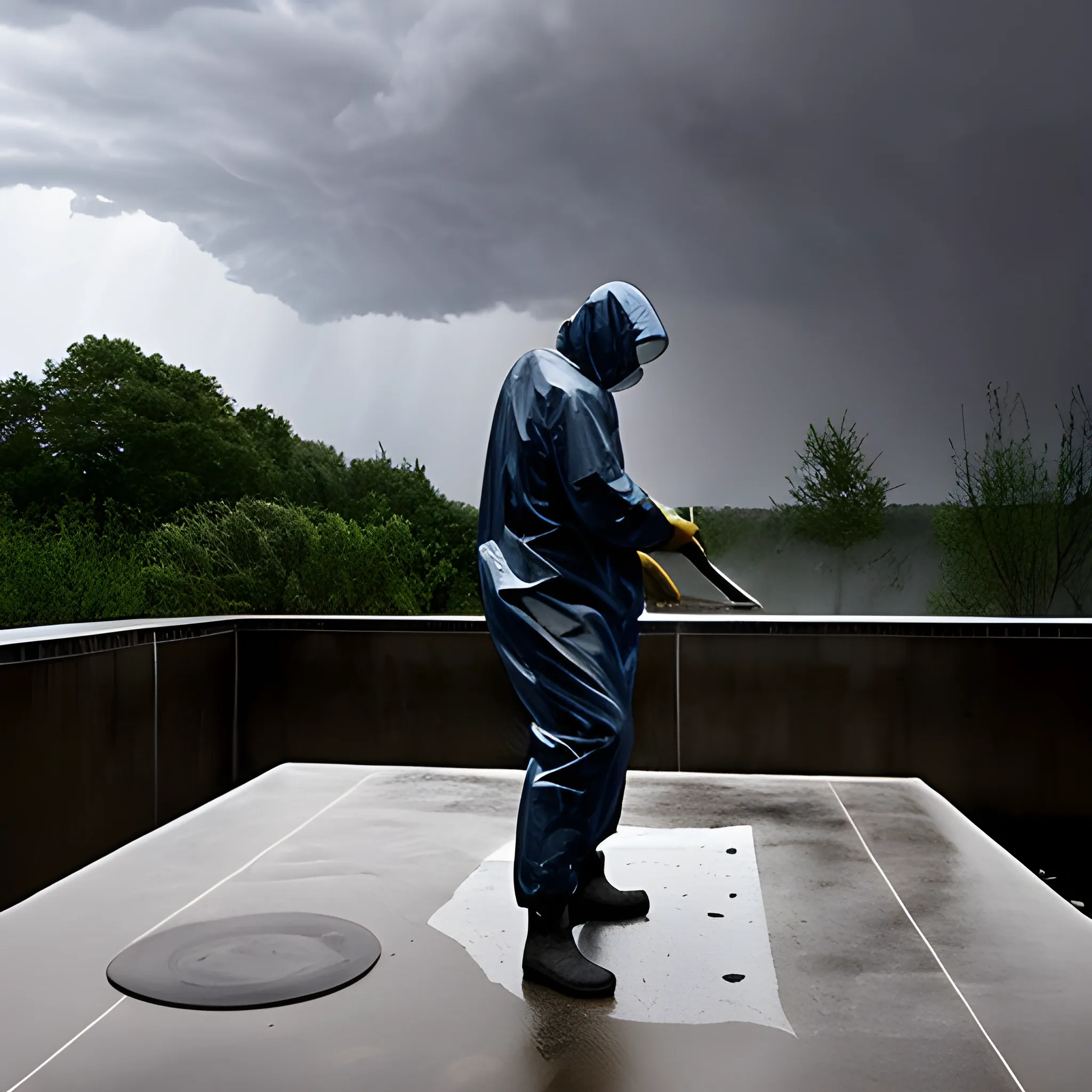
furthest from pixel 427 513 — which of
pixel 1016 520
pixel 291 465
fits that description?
pixel 1016 520

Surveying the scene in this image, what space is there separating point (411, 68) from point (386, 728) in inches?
493

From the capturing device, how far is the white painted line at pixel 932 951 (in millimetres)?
1505

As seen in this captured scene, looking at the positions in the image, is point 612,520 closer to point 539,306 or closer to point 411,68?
point 411,68

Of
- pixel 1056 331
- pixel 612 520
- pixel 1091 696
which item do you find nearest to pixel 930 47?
pixel 1056 331

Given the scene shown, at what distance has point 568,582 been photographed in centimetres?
187

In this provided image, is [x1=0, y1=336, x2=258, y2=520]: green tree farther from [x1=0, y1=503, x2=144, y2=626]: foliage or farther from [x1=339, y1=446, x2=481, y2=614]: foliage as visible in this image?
[x1=339, y1=446, x2=481, y2=614]: foliage

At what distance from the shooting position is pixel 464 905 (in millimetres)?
2205

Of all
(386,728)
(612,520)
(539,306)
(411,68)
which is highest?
(411,68)

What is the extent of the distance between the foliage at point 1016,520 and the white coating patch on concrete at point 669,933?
1003 centimetres

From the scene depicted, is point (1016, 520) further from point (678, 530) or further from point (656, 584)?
point (678, 530)

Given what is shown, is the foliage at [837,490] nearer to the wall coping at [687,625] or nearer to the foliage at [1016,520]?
the foliage at [1016,520]

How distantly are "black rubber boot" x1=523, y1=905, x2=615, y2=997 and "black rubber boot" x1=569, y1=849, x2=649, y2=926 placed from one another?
268 millimetres

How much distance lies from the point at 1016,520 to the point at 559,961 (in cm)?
1247

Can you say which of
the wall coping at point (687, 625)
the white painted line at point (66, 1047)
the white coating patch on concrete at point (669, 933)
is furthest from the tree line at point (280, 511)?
the white painted line at point (66, 1047)
